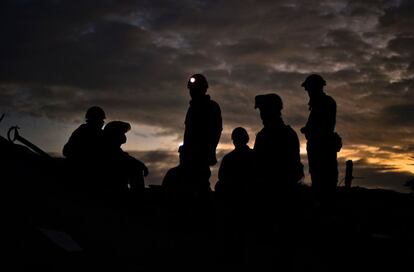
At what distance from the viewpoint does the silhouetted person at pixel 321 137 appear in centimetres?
735

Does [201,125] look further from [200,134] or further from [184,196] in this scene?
[184,196]

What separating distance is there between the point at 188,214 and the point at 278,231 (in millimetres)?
1725

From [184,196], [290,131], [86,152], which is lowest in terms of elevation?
[184,196]

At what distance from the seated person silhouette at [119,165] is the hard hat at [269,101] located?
Answer: 2978 millimetres

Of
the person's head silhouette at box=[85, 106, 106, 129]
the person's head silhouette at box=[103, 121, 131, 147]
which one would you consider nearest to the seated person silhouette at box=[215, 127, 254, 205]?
the person's head silhouette at box=[103, 121, 131, 147]

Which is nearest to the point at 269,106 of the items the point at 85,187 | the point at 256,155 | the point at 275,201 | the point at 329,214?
the point at 256,155

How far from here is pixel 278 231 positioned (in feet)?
16.8

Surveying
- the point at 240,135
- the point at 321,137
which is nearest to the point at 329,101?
the point at 321,137

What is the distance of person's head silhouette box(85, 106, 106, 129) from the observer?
7859 millimetres

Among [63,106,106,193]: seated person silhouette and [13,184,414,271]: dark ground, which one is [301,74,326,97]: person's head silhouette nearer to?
[13,184,414,271]: dark ground

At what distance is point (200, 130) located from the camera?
723 centimetres

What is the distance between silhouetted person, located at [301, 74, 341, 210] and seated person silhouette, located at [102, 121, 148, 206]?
109 inches

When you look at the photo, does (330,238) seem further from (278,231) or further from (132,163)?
(132,163)

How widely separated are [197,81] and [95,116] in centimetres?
187
